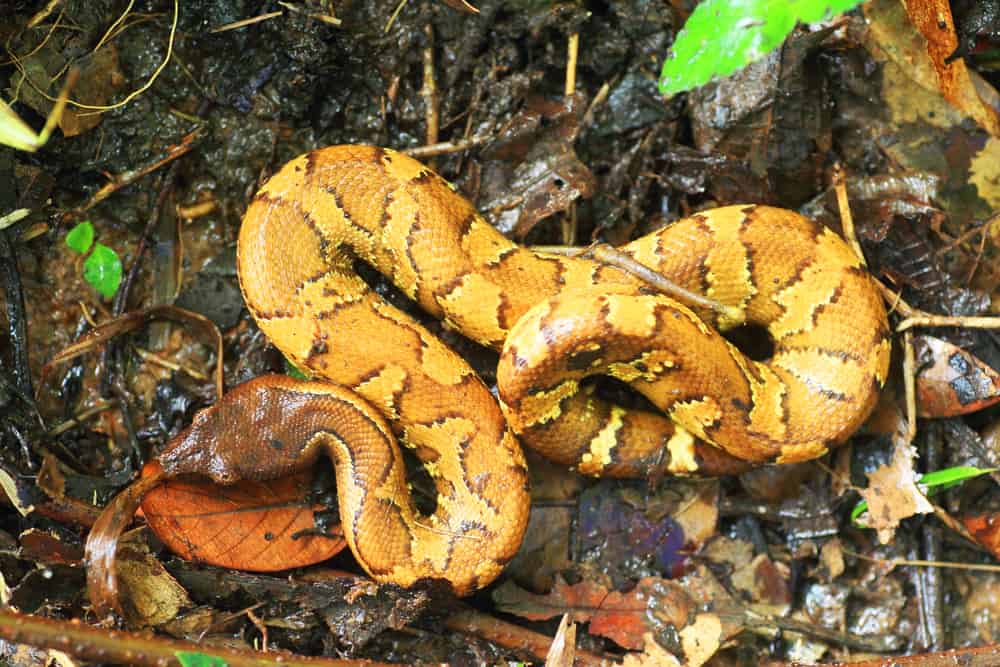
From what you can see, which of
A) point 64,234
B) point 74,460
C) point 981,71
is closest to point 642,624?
point 74,460

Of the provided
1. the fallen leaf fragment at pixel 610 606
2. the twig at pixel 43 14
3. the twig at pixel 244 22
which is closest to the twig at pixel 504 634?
the fallen leaf fragment at pixel 610 606

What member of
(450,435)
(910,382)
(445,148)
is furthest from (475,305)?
(910,382)

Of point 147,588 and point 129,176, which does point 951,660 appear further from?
point 129,176

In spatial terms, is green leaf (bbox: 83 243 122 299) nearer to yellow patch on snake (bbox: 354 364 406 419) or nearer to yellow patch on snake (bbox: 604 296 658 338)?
yellow patch on snake (bbox: 354 364 406 419)

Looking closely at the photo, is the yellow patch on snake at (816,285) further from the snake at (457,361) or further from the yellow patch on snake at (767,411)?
the yellow patch on snake at (767,411)

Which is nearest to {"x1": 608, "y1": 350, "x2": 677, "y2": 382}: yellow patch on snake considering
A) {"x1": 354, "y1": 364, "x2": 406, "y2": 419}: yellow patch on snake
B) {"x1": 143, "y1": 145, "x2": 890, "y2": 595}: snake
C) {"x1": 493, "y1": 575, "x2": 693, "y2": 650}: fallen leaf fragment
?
{"x1": 143, "y1": 145, "x2": 890, "y2": 595}: snake

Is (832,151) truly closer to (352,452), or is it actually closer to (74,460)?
(352,452)
